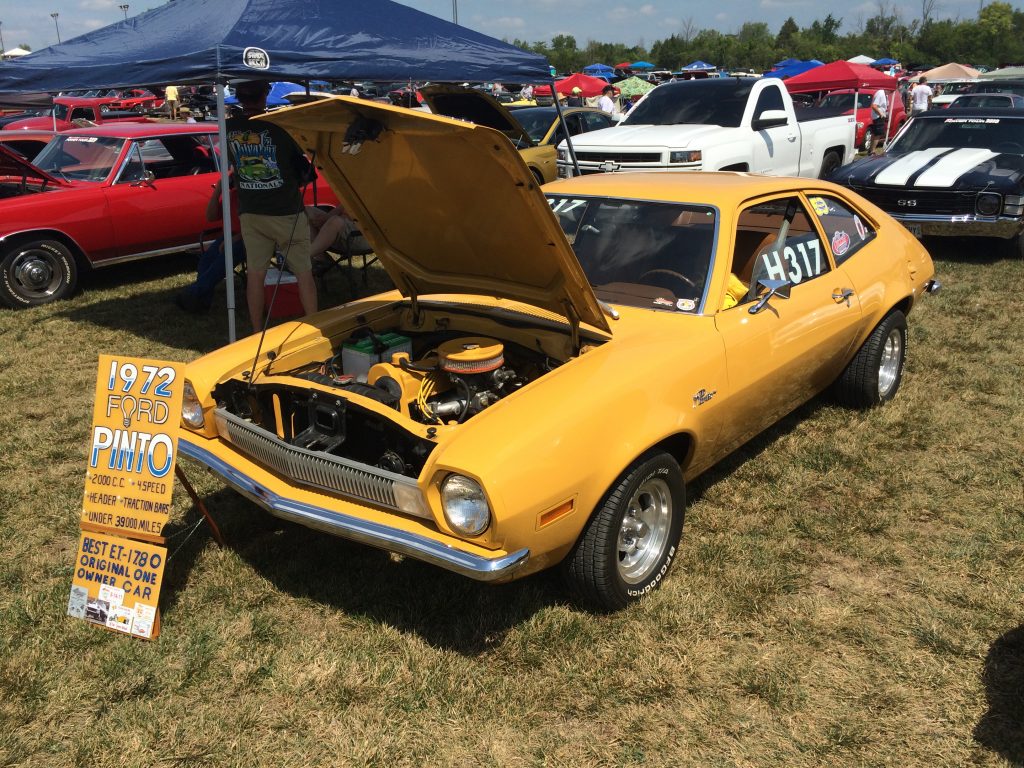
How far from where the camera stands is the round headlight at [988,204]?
8.30 metres

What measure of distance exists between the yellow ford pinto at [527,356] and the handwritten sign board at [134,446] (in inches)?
8.9

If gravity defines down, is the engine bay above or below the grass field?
above

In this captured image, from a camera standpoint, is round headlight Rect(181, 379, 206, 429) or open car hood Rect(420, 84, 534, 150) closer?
round headlight Rect(181, 379, 206, 429)

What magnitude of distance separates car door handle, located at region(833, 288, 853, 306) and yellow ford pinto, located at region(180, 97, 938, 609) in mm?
12

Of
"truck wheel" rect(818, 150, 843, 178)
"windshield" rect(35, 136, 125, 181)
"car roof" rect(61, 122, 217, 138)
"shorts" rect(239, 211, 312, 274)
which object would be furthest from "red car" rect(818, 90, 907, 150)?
"shorts" rect(239, 211, 312, 274)

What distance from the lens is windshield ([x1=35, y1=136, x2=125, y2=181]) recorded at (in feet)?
27.3

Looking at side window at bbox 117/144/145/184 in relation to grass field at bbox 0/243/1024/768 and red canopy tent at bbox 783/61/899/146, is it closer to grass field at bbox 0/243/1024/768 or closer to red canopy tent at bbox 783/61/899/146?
grass field at bbox 0/243/1024/768

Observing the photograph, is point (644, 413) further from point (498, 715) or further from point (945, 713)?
point (945, 713)

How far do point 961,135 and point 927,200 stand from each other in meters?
1.60

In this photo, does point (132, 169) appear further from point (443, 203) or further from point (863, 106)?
point (863, 106)

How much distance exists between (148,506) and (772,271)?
Answer: 2.93 m

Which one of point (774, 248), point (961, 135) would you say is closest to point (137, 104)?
point (961, 135)

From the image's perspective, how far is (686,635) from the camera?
10.3 feet

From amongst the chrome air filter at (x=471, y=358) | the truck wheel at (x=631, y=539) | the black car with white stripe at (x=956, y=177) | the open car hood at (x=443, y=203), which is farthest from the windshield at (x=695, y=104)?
the truck wheel at (x=631, y=539)
